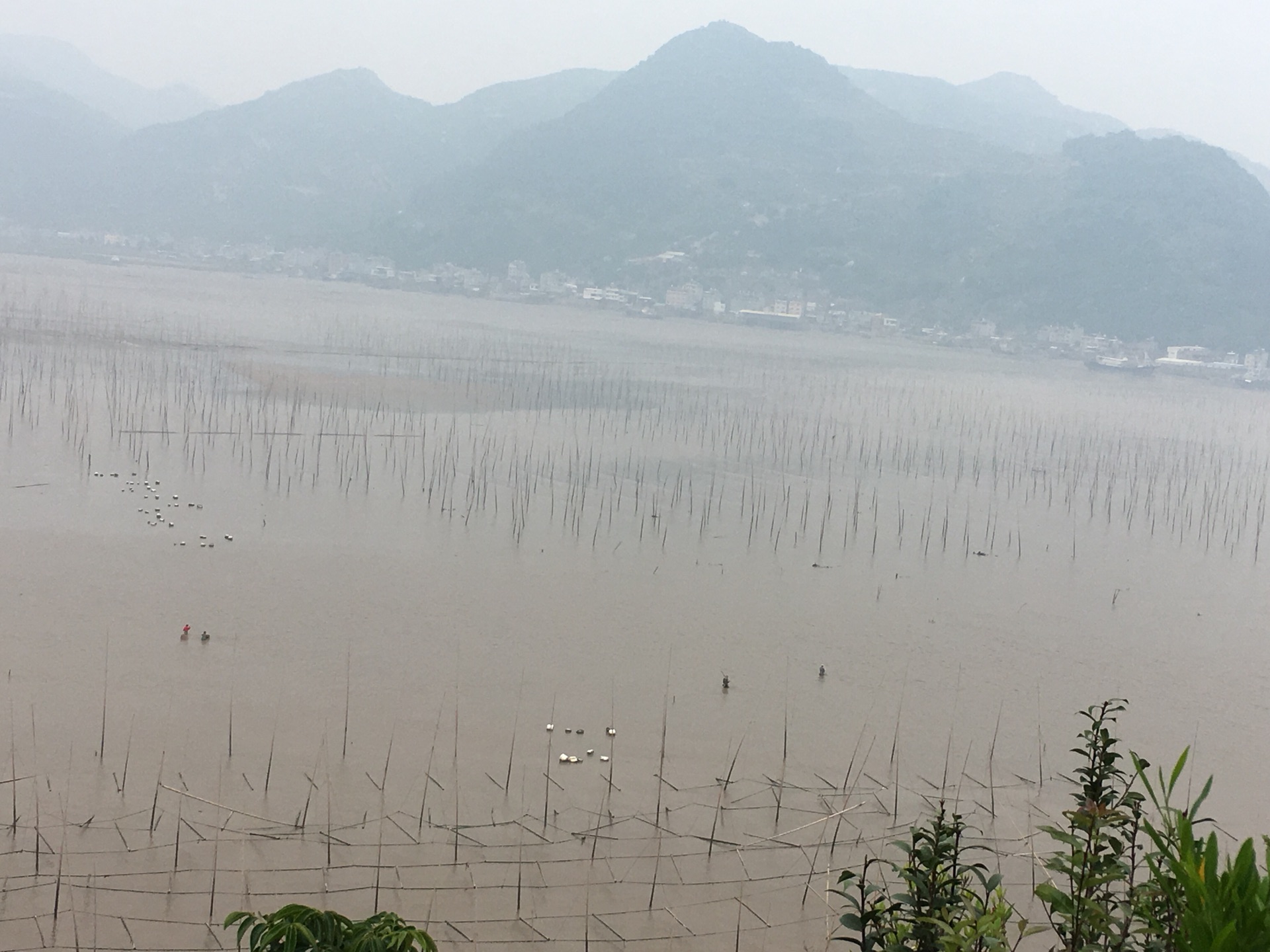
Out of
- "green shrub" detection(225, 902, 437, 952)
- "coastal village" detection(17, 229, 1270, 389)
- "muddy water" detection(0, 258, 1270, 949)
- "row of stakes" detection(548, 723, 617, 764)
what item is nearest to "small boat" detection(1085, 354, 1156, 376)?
"coastal village" detection(17, 229, 1270, 389)

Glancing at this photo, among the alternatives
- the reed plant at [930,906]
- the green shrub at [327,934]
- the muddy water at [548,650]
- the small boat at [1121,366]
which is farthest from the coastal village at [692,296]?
the green shrub at [327,934]

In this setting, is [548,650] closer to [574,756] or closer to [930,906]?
[574,756]

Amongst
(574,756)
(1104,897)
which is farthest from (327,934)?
(574,756)

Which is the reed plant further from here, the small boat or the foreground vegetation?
the small boat

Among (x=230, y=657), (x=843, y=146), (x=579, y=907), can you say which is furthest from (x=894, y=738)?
(x=843, y=146)

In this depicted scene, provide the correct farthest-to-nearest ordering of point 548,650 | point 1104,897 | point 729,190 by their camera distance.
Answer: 1. point 729,190
2. point 548,650
3. point 1104,897

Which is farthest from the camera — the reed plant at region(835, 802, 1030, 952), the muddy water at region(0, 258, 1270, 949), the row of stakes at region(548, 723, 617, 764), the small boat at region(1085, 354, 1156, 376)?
the small boat at region(1085, 354, 1156, 376)

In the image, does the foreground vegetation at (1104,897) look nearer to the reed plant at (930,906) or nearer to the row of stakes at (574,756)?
the reed plant at (930,906)
